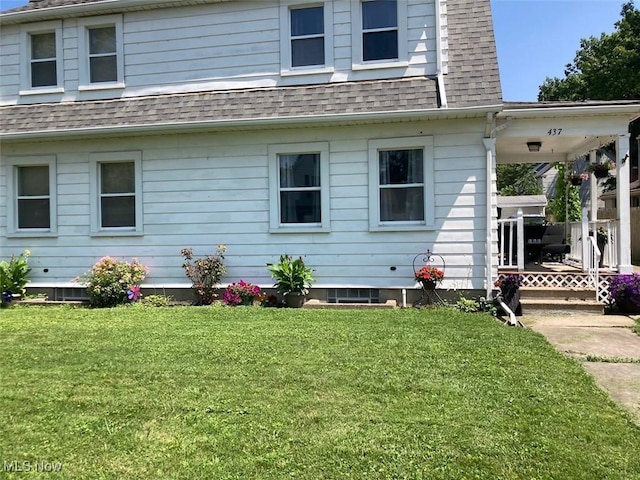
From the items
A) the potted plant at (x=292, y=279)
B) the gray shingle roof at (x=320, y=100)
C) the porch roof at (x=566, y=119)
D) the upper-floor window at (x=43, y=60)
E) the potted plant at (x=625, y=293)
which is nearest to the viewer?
the potted plant at (x=625, y=293)

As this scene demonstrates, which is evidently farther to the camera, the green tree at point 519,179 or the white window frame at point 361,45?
the green tree at point 519,179

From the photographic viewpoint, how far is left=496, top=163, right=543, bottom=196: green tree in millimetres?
37950

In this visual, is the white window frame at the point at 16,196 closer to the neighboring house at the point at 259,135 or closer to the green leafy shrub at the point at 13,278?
the neighboring house at the point at 259,135

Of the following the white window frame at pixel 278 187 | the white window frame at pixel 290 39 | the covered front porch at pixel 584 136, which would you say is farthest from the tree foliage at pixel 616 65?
the white window frame at pixel 278 187

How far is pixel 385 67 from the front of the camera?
852 cm

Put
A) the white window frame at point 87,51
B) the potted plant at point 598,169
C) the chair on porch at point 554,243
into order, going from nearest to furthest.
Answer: the white window frame at point 87,51
the potted plant at point 598,169
the chair on porch at point 554,243

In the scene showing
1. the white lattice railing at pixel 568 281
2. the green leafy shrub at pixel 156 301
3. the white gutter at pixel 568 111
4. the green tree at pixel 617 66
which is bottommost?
the green leafy shrub at pixel 156 301

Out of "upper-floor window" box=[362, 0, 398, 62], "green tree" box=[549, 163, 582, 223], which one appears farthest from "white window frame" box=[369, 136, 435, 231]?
"green tree" box=[549, 163, 582, 223]

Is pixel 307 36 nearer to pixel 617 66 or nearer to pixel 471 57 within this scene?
pixel 471 57

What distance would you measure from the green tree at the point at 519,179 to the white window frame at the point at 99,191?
1312 inches

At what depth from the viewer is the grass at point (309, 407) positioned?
2.86 meters

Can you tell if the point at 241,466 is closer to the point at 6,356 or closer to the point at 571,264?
the point at 6,356

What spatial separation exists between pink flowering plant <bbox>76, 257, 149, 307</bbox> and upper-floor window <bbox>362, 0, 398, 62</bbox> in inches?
228

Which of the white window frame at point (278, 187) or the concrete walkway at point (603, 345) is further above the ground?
the white window frame at point (278, 187)
